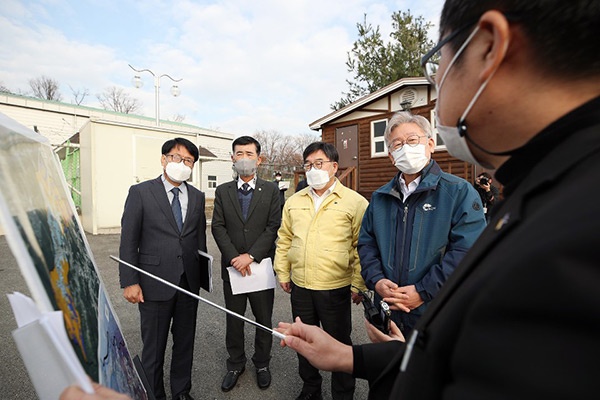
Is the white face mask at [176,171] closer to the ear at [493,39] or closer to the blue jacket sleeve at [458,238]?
the blue jacket sleeve at [458,238]

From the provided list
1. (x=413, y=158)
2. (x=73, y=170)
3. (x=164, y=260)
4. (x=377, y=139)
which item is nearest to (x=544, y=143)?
(x=413, y=158)

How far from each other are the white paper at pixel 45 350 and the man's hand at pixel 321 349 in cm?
80

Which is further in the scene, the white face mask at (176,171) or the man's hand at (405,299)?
the white face mask at (176,171)

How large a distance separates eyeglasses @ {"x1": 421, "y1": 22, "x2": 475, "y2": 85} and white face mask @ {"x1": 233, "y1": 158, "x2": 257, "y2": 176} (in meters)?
2.45

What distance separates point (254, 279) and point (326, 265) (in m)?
0.81

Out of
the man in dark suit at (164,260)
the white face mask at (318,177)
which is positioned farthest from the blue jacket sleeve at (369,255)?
the man in dark suit at (164,260)

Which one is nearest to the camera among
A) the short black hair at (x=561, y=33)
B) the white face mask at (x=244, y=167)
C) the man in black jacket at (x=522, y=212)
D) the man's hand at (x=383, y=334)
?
the man in black jacket at (x=522, y=212)

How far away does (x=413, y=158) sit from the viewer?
225 cm

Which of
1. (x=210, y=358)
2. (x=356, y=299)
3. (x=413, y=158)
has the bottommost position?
(x=210, y=358)

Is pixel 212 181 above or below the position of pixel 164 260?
above

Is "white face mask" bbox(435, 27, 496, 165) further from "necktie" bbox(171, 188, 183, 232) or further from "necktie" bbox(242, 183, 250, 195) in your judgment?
"necktie" bbox(242, 183, 250, 195)

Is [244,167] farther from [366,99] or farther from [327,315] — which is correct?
[366,99]

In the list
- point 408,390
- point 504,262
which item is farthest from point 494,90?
point 408,390

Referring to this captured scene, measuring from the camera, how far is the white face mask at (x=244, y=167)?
3.29 metres
